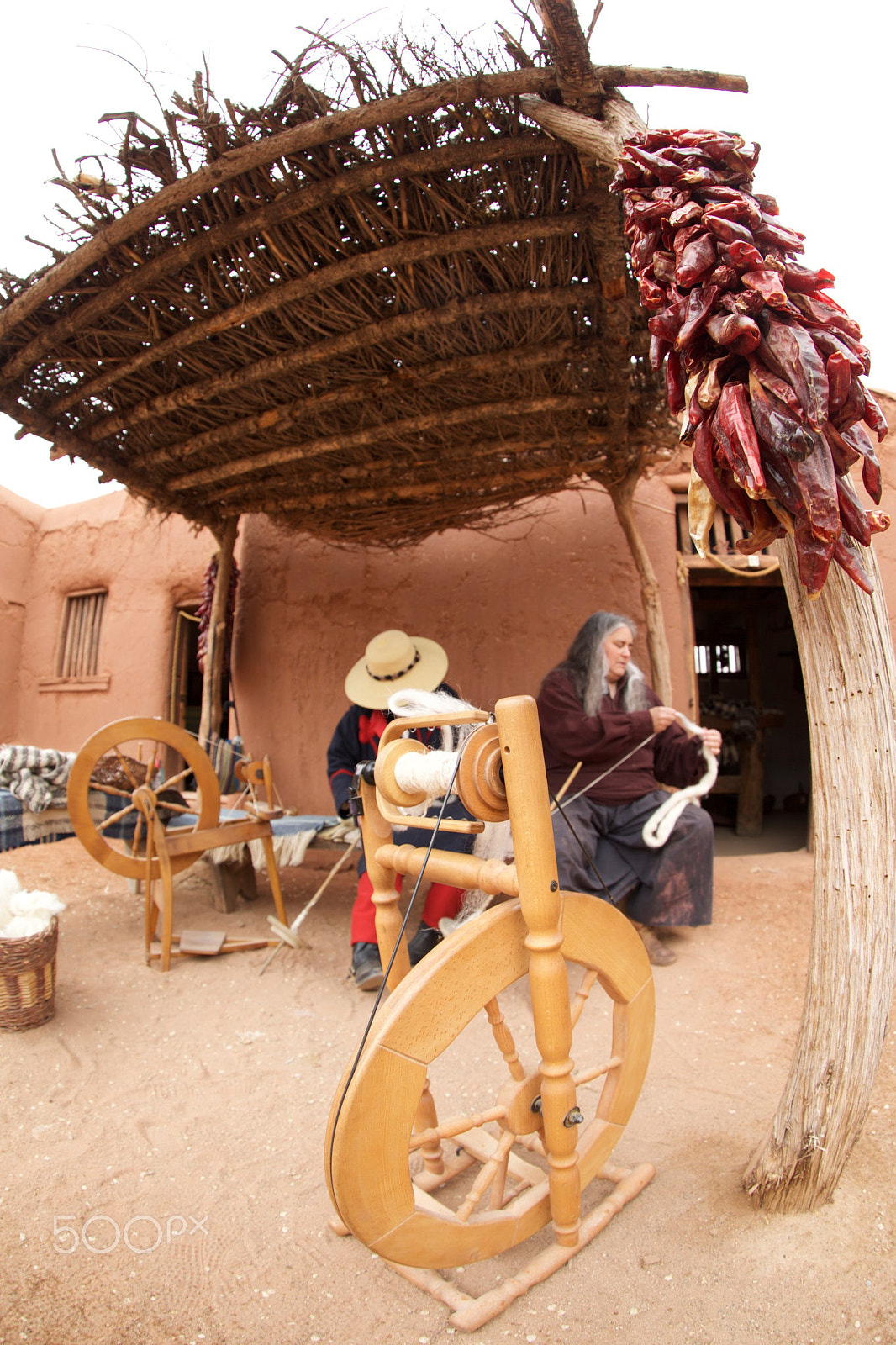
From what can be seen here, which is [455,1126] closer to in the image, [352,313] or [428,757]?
[428,757]

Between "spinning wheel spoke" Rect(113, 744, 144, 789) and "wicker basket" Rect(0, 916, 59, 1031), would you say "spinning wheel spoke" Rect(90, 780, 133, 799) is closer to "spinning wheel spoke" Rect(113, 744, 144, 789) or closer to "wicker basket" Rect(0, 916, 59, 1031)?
"spinning wheel spoke" Rect(113, 744, 144, 789)

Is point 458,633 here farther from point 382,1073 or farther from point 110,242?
point 382,1073

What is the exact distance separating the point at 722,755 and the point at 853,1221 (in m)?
5.80

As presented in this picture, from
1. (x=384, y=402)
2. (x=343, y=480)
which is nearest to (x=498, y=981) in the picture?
(x=384, y=402)

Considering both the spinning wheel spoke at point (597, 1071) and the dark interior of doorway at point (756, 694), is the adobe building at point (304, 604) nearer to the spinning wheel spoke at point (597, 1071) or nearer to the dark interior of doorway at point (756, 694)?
the dark interior of doorway at point (756, 694)

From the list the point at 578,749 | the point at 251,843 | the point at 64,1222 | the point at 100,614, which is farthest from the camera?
the point at 100,614

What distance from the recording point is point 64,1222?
1.70 meters

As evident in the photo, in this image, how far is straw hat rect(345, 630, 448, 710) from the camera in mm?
3572

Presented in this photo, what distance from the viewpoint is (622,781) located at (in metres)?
3.39

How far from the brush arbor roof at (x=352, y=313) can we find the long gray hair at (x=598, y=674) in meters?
0.95

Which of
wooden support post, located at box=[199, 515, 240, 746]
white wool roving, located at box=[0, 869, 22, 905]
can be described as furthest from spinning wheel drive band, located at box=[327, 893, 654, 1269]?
wooden support post, located at box=[199, 515, 240, 746]

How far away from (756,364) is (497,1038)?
133cm

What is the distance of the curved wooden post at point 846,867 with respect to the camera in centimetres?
140

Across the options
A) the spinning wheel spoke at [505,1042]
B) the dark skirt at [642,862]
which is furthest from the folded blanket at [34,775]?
the spinning wheel spoke at [505,1042]
